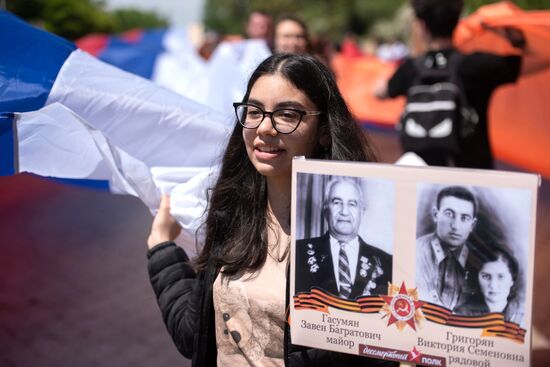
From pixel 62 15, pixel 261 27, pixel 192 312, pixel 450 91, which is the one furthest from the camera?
pixel 62 15

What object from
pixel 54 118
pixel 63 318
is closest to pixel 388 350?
pixel 54 118

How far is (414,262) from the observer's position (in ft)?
4.31

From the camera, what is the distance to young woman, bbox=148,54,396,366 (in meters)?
1.57

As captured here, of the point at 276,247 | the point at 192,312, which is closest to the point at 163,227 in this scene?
the point at 192,312

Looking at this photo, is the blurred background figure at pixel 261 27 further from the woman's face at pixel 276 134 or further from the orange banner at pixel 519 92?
the woman's face at pixel 276 134

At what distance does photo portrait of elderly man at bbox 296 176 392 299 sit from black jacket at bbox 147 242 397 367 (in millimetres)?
187

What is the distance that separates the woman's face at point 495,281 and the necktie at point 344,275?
265 millimetres

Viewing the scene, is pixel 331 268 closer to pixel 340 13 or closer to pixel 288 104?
pixel 288 104

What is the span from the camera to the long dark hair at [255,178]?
1.65 meters

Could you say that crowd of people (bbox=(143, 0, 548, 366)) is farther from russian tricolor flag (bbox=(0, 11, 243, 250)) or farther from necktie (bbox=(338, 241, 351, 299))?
russian tricolor flag (bbox=(0, 11, 243, 250))

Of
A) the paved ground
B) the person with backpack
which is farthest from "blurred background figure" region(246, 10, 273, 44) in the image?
the person with backpack

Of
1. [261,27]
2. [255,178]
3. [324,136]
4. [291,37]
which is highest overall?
[261,27]

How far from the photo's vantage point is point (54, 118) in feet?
7.30

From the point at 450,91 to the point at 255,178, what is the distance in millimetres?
1782
